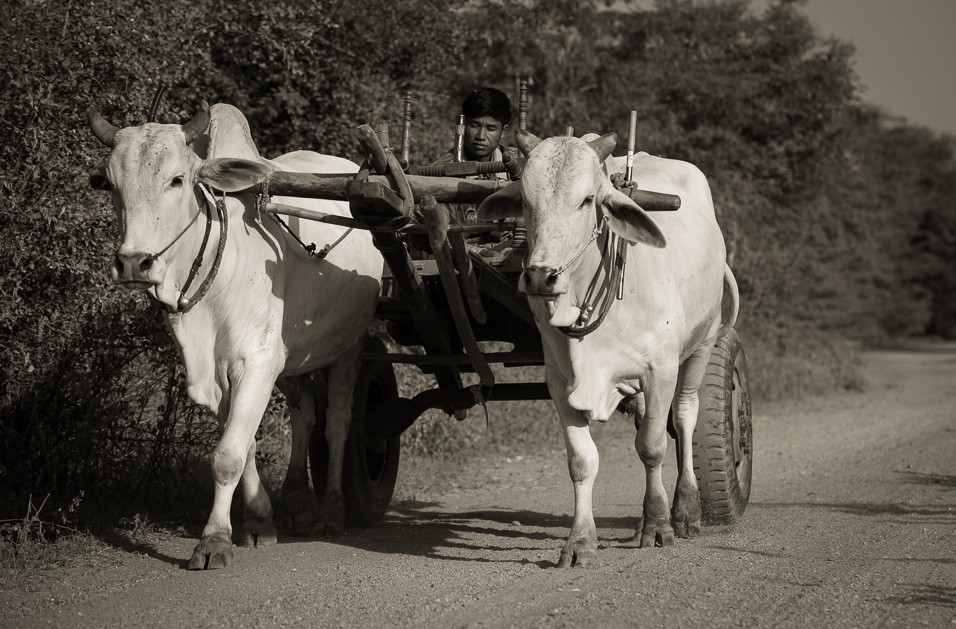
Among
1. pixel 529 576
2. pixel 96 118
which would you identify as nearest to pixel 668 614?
pixel 529 576

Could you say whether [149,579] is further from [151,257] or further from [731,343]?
[731,343]

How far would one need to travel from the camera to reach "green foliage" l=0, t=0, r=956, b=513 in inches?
229

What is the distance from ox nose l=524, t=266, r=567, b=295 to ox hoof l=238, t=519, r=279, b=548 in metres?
1.97

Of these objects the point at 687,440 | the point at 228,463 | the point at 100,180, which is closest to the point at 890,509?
the point at 687,440

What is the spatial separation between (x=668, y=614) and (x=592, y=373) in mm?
1271

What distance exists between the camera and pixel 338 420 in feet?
19.9

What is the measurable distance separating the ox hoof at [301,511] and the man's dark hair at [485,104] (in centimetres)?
251

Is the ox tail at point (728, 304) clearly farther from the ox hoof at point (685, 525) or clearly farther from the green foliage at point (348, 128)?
the green foliage at point (348, 128)

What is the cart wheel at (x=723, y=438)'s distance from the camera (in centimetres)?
589

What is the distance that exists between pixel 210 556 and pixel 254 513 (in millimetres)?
Answer: 618

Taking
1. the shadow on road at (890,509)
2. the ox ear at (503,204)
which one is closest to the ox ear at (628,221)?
the ox ear at (503,204)

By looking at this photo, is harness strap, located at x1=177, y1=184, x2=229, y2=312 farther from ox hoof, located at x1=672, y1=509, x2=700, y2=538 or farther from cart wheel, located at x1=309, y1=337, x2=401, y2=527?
ox hoof, located at x1=672, y1=509, x2=700, y2=538

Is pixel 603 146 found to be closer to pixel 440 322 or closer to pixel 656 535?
pixel 440 322

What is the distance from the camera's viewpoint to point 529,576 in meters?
4.64
